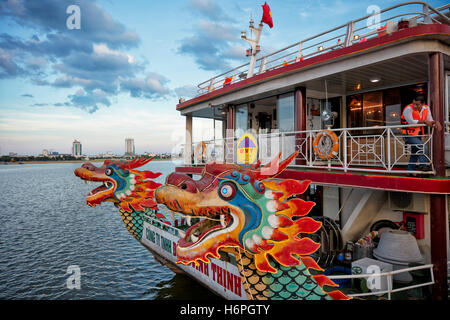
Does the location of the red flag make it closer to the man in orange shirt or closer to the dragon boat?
the dragon boat

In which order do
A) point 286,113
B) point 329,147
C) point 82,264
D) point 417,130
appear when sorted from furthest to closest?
point 82,264, point 286,113, point 329,147, point 417,130

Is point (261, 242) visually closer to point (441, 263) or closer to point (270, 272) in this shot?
point (270, 272)

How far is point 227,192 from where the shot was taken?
4.00 metres

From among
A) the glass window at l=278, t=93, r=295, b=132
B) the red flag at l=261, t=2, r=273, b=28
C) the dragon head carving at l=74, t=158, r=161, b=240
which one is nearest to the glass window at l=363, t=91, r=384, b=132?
the glass window at l=278, t=93, r=295, b=132

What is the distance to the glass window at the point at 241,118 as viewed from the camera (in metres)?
12.3

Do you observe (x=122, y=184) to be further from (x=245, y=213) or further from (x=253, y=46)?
(x=253, y=46)

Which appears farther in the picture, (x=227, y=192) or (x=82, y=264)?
(x=82, y=264)

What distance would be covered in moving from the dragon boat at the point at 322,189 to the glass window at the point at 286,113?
0.04 m

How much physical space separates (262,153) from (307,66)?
406 cm

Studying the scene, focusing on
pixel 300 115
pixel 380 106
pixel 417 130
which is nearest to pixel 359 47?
pixel 417 130

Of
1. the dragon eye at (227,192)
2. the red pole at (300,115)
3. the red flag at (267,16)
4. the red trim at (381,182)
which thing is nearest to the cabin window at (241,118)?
the red flag at (267,16)

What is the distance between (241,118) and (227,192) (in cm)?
867

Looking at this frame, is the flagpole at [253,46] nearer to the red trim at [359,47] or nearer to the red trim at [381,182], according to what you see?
the red trim at [359,47]

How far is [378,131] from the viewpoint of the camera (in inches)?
375
